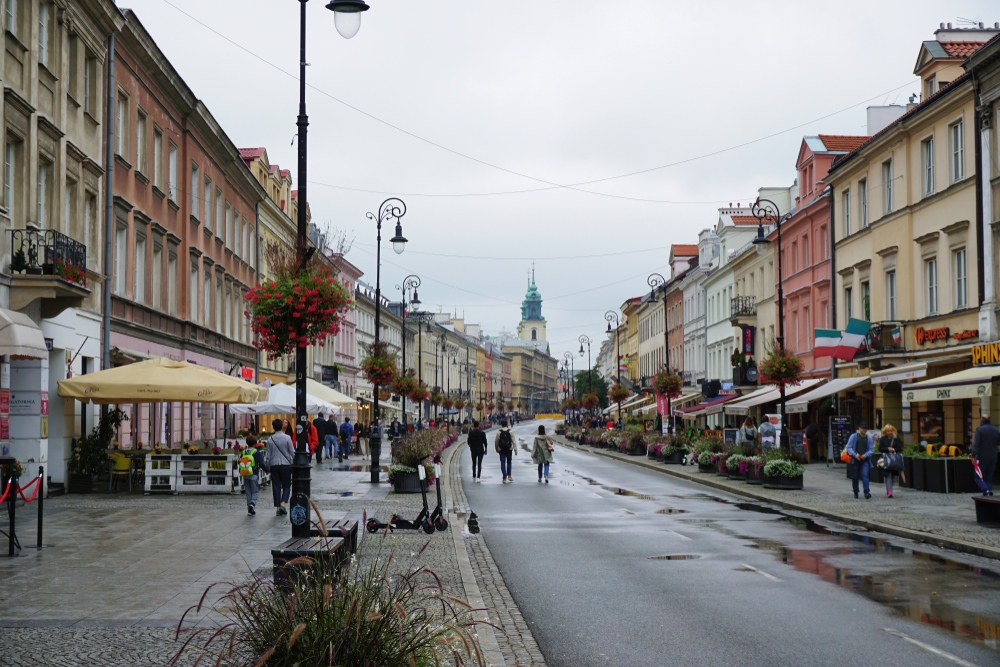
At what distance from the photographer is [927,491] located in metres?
23.7

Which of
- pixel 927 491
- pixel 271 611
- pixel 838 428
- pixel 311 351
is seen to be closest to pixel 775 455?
pixel 927 491

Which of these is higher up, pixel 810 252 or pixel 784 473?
pixel 810 252

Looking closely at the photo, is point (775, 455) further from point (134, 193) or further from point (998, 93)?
point (134, 193)

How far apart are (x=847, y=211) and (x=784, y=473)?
1809 cm

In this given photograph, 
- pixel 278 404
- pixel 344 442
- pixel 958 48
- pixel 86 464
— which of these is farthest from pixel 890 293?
pixel 86 464

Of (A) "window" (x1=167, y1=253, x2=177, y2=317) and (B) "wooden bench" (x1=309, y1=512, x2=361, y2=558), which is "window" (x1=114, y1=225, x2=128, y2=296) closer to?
(A) "window" (x1=167, y1=253, x2=177, y2=317)

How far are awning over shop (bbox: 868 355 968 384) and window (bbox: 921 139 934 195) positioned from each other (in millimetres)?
5311

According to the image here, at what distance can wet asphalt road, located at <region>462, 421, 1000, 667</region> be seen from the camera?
8078 millimetres

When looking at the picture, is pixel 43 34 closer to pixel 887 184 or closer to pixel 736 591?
pixel 736 591

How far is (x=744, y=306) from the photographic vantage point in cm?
5469

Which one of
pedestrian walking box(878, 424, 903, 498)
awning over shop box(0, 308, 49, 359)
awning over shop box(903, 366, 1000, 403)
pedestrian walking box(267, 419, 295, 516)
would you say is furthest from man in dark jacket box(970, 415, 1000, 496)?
awning over shop box(0, 308, 49, 359)

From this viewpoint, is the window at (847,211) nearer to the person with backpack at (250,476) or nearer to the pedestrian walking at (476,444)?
the pedestrian walking at (476,444)

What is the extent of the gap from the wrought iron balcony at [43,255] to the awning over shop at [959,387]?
19064 millimetres

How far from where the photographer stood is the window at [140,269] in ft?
96.5
